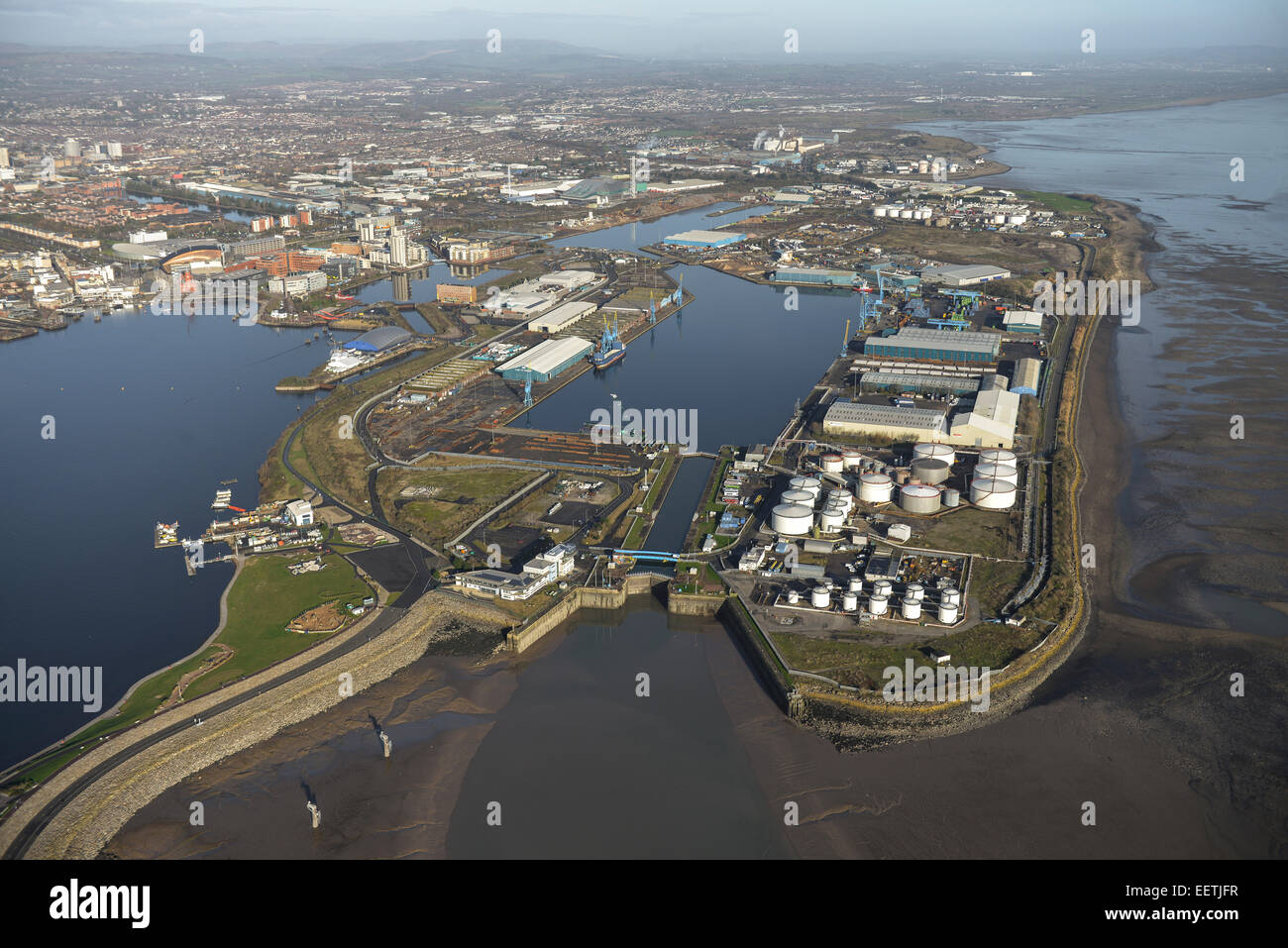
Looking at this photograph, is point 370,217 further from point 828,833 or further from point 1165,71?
point 1165,71

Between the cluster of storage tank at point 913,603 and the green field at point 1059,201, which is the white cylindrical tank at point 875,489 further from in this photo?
the green field at point 1059,201

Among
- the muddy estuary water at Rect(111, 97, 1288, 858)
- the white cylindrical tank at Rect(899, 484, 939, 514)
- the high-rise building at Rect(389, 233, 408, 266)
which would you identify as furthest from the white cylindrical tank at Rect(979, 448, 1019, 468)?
the high-rise building at Rect(389, 233, 408, 266)

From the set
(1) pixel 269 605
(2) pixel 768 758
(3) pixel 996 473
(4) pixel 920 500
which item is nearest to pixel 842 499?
(4) pixel 920 500

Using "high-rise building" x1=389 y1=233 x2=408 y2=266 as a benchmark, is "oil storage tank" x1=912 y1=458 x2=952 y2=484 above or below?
below

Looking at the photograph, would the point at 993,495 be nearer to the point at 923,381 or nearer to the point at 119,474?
the point at 923,381

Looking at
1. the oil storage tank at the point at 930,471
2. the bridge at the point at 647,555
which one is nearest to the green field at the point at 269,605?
the bridge at the point at 647,555

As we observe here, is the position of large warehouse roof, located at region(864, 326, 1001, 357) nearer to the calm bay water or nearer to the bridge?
the bridge

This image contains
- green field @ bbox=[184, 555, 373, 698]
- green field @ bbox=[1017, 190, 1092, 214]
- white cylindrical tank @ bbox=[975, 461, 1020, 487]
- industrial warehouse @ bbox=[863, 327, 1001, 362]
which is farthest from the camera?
green field @ bbox=[1017, 190, 1092, 214]
